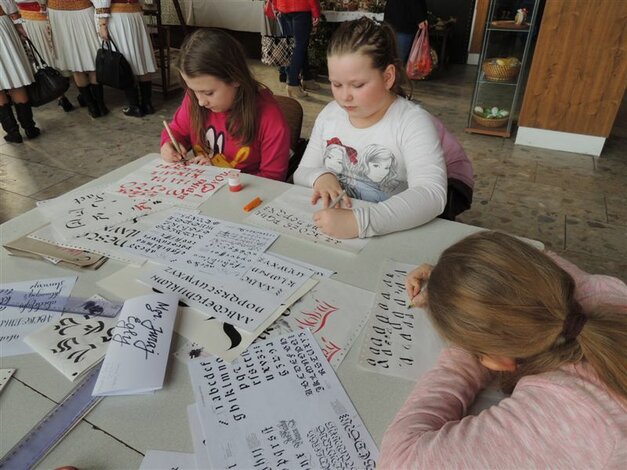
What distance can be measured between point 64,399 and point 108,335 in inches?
4.8

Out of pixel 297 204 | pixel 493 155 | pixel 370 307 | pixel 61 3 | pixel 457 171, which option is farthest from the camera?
pixel 61 3

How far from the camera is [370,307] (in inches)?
30.3

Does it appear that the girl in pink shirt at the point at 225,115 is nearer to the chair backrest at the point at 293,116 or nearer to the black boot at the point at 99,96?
the chair backrest at the point at 293,116

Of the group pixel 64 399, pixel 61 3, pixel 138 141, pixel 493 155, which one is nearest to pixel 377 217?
pixel 64 399

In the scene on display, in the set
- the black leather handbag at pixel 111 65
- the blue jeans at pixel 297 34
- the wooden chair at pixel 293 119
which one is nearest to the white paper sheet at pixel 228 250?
the wooden chair at pixel 293 119

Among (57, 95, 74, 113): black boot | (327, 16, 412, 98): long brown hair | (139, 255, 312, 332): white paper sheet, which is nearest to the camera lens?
(139, 255, 312, 332): white paper sheet

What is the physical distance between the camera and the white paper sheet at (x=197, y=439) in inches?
20.8

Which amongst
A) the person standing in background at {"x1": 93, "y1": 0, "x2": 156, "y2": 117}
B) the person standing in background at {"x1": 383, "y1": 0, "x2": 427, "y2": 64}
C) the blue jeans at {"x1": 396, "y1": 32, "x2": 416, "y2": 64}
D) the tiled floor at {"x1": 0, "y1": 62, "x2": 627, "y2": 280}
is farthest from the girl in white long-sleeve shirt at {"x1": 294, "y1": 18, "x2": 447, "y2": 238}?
the blue jeans at {"x1": 396, "y1": 32, "x2": 416, "y2": 64}

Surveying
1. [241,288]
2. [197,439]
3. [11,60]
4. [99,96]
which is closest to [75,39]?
[99,96]

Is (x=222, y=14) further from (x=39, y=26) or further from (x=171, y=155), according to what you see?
(x=171, y=155)

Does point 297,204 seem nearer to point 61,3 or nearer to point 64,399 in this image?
point 64,399

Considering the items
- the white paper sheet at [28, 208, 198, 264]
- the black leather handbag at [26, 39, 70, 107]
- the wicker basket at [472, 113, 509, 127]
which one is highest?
the white paper sheet at [28, 208, 198, 264]

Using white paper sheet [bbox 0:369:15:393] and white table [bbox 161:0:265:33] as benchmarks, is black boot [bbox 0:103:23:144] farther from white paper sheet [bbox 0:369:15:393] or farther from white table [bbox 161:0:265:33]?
white paper sheet [bbox 0:369:15:393]

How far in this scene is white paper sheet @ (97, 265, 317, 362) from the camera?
68 cm
